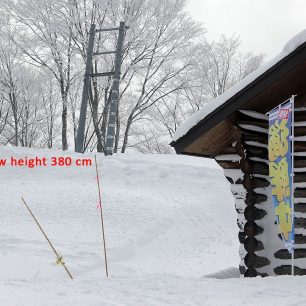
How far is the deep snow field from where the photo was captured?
578 centimetres

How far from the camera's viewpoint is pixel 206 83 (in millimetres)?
29562

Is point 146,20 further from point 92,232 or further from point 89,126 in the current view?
point 92,232

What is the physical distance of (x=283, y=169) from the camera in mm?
7008

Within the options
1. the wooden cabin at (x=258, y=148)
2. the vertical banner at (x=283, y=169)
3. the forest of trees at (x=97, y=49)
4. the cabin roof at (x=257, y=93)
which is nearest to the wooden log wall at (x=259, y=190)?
the wooden cabin at (x=258, y=148)

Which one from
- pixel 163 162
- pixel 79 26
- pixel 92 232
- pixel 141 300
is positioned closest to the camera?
pixel 141 300

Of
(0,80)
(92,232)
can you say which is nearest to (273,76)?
(92,232)

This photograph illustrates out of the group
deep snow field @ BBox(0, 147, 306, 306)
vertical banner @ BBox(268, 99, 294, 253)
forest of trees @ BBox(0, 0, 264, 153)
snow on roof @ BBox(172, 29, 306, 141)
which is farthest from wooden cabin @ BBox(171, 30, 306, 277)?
forest of trees @ BBox(0, 0, 264, 153)

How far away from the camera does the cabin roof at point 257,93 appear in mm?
7133

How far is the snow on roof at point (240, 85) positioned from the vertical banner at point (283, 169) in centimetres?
65

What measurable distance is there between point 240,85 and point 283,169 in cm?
150

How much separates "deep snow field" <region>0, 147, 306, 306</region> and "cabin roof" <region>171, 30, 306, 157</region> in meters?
2.37

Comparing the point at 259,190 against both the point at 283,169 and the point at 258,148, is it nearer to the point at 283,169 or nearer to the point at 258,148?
the point at 258,148

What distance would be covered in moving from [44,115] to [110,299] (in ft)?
90.6

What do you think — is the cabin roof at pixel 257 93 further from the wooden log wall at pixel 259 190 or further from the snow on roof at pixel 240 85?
the wooden log wall at pixel 259 190
